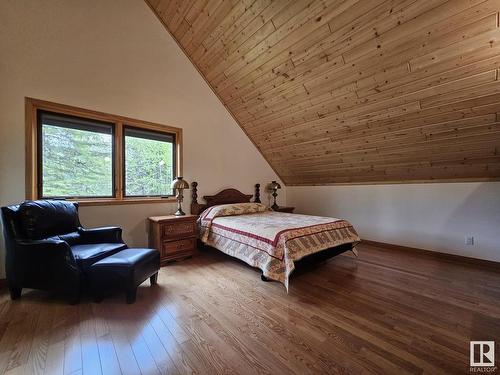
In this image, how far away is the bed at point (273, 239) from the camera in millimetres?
2422

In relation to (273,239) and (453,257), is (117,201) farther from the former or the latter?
(453,257)

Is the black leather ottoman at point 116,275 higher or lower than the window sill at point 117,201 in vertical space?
lower

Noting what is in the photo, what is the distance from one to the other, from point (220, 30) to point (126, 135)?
208cm

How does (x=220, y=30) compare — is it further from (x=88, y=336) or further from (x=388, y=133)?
(x=88, y=336)

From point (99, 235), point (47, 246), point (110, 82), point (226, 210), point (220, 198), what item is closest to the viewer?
point (47, 246)

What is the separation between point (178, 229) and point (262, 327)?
6.44ft

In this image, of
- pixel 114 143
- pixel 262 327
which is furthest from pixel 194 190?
pixel 262 327

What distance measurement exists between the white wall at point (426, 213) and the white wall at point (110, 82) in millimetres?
2490

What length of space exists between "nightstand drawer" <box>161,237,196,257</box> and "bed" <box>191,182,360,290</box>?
23 cm

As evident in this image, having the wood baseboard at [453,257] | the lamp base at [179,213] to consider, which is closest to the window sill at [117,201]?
the lamp base at [179,213]

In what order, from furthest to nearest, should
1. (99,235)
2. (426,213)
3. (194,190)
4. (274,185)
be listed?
(274,185), (194,190), (426,213), (99,235)

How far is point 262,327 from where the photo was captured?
1.75m

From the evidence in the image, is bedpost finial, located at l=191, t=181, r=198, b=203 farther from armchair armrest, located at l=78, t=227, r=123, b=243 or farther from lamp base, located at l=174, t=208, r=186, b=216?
armchair armrest, located at l=78, t=227, r=123, b=243

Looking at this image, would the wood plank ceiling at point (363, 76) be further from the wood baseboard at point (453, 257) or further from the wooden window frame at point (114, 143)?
the wooden window frame at point (114, 143)
